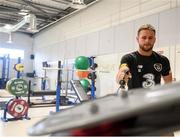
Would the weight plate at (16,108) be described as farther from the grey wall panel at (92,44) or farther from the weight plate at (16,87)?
the grey wall panel at (92,44)

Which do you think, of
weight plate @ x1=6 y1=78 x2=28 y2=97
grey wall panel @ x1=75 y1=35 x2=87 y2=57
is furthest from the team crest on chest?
grey wall panel @ x1=75 y1=35 x2=87 y2=57

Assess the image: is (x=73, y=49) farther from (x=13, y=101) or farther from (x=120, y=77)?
(x=120, y=77)

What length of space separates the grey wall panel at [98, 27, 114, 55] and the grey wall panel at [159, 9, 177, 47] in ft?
7.32

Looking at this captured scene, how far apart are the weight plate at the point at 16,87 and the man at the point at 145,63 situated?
169 inches

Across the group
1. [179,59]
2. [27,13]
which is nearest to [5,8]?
[27,13]

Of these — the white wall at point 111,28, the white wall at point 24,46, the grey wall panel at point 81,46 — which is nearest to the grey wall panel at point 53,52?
the white wall at point 111,28

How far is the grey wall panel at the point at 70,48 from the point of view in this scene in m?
10.9

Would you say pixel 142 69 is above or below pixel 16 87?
above

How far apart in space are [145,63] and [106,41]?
695 centimetres

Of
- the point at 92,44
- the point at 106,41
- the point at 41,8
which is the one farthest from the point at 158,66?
the point at 41,8

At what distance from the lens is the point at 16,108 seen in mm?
5621

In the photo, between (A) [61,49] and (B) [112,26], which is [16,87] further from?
(A) [61,49]

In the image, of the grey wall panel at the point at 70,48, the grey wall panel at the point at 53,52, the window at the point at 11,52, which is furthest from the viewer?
the window at the point at 11,52

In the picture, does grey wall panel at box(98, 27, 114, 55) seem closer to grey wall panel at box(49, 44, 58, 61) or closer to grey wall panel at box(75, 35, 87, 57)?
grey wall panel at box(75, 35, 87, 57)
